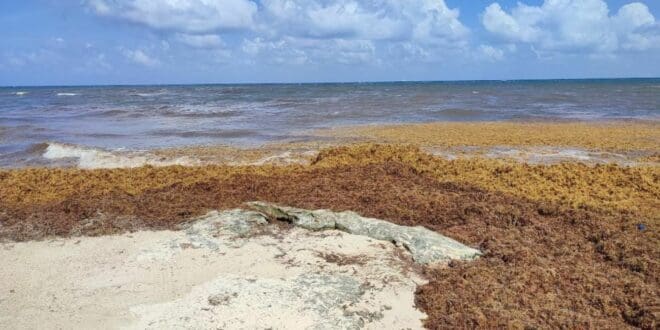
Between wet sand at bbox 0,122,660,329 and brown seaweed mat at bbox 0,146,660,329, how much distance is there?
18mm

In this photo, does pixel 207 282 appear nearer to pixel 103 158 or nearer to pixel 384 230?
pixel 384 230

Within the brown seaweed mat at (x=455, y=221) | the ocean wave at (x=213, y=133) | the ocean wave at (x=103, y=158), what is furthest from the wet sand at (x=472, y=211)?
the ocean wave at (x=213, y=133)

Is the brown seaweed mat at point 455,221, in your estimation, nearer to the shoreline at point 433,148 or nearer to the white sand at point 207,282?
the white sand at point 207,282

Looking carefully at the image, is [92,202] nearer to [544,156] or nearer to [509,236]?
[509,236]

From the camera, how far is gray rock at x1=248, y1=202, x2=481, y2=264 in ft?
18.2

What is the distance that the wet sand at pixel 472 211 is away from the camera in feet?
15.1

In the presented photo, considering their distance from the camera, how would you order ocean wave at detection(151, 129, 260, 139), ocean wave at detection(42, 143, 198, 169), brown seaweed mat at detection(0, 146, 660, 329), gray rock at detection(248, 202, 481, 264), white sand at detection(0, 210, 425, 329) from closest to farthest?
1. white sand at detection(0, 210, 425, 329)
2. brown seaweed mat at detection(0, 146, 660, 329)
3. gray rock at detection(248, 202, 481, 264)
4. ocean wave at detection(42, 143, 198, 169)
5. ocean wave at detection(151, 129, 260, 139)

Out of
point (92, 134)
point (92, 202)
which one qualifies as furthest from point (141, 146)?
point (92, 202)

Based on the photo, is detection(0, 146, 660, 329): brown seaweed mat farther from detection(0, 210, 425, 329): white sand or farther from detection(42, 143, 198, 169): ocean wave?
detection(42, 143, 198, 169): ocean wave

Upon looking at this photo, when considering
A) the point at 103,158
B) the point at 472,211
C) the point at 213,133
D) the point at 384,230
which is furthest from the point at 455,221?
the point at 213,133

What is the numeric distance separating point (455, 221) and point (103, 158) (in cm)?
1006

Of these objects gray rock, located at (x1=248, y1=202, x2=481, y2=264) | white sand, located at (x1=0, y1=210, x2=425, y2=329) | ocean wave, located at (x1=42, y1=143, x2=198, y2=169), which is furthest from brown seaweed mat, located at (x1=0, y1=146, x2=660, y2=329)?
ocean wave, located at (x1=42, y1=143, x2=198, y2=169)

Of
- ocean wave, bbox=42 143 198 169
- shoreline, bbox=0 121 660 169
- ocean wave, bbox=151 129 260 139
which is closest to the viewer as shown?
ocean wave, bbox=42 143 198 169

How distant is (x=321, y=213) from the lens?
6.52 meters
